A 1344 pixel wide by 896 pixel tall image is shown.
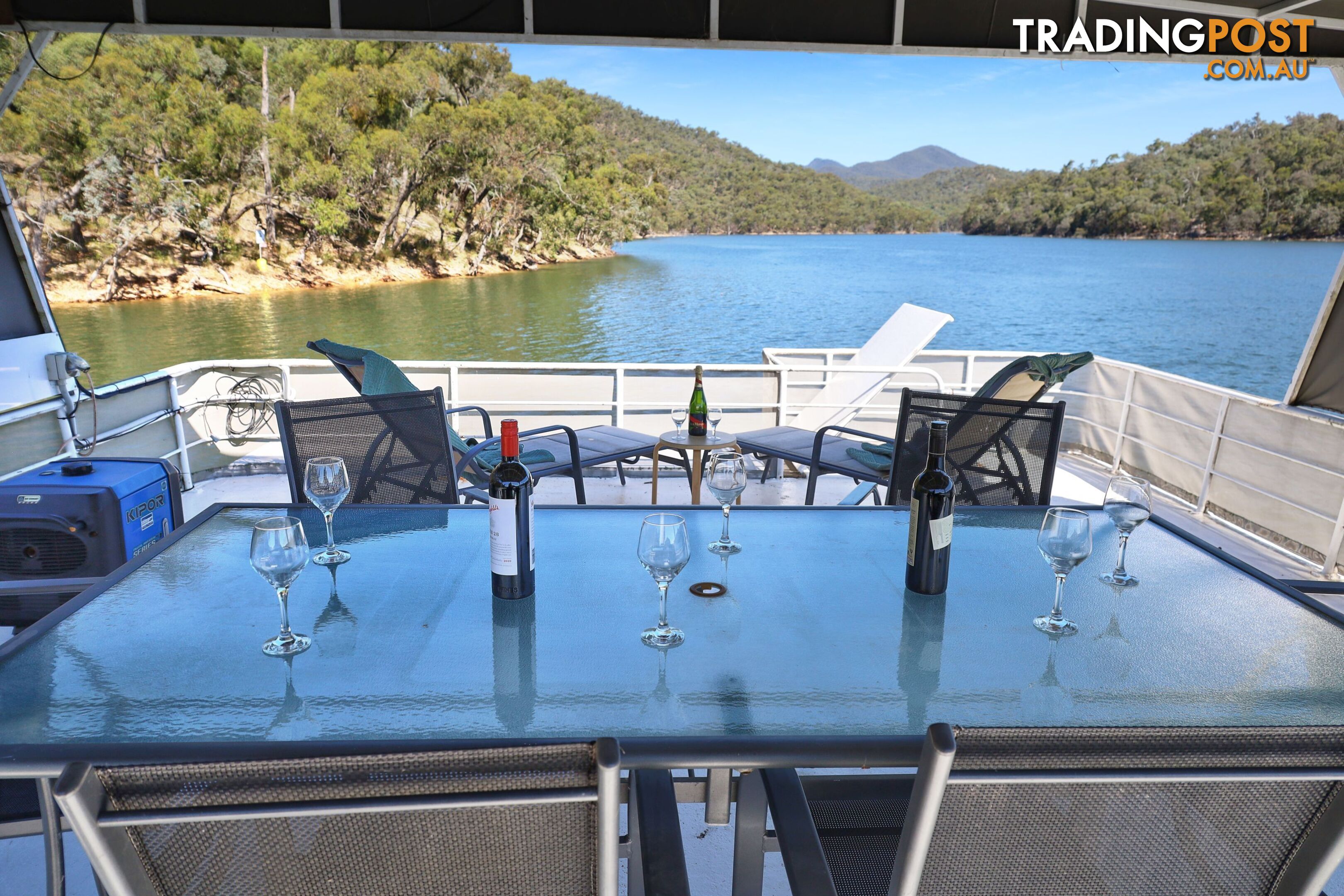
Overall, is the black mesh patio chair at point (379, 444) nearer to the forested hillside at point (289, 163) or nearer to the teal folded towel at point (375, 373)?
the teal folded towel at point (375, 373)

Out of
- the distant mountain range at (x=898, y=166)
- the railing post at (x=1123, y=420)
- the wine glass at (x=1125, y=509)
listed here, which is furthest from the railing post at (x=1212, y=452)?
the distant mountain range at (x=898, y=166)

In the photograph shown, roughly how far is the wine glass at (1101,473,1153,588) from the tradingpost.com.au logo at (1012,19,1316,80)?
2970 mm

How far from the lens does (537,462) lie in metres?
3.36

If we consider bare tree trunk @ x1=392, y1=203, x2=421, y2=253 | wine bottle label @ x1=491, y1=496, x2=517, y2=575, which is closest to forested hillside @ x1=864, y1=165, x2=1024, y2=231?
bare tree trunk @ x1=392, y1=203, x2=421, y2=253

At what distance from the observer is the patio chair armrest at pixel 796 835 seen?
90cm

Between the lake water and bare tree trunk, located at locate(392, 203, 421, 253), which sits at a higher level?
bare tree trunk, located at locate(392, 203, 421, 253)

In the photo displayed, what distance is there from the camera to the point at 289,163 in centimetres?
2277

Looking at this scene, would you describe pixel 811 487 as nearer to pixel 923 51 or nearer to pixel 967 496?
pixel 967 496

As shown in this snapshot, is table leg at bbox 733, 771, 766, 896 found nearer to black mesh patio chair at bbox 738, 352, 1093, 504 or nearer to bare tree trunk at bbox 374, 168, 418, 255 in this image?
black mesh patio chair at bbox 738, 352, 1093, 504

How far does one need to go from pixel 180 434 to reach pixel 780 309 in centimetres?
3297

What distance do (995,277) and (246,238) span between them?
3817 cm

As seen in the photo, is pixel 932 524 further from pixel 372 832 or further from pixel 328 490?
pixel 328 490

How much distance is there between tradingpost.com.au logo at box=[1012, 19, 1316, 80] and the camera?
370 centimetres

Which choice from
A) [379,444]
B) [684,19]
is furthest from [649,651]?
[684,19]
